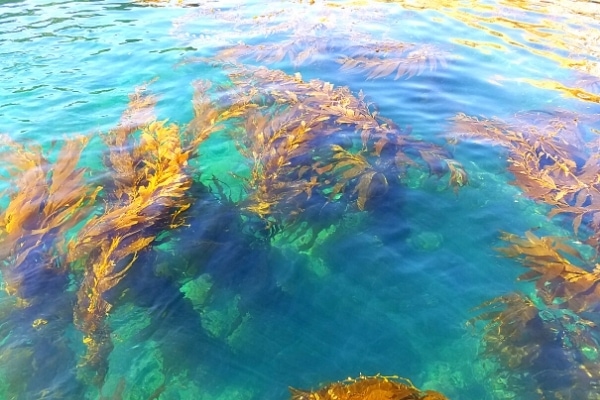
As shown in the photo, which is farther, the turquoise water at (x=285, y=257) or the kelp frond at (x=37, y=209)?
the kelp frond at (x=37, y=209)

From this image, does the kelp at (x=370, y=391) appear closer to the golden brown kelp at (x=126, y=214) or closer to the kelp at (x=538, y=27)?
the golden brown kelp at (x=126, y=214)

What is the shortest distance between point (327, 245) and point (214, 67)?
3405mm

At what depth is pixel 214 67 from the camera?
5.71 metres

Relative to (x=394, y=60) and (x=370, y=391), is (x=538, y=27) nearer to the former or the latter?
(x=394, y=60)

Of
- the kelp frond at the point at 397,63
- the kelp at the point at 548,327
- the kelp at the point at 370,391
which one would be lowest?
the kelp at the point at 370,391

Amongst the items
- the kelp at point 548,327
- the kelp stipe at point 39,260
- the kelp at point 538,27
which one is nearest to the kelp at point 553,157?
the kelp at point 548,327

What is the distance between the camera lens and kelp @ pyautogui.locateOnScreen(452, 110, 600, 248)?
3580mm

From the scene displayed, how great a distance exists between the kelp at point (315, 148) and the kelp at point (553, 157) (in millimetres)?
555

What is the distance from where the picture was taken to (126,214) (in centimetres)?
328

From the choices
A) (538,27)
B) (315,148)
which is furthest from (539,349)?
(538,27)

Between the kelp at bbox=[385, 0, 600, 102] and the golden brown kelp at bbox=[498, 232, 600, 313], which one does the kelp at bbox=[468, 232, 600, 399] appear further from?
the kelp at bbox=[385, 0, 600, 102]

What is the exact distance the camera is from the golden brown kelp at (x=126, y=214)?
2715 mm

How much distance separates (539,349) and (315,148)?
2.35m

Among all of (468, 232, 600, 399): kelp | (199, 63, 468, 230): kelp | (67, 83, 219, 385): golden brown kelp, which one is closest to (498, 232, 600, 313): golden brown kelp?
(468, 232, 600, 399): kelp
